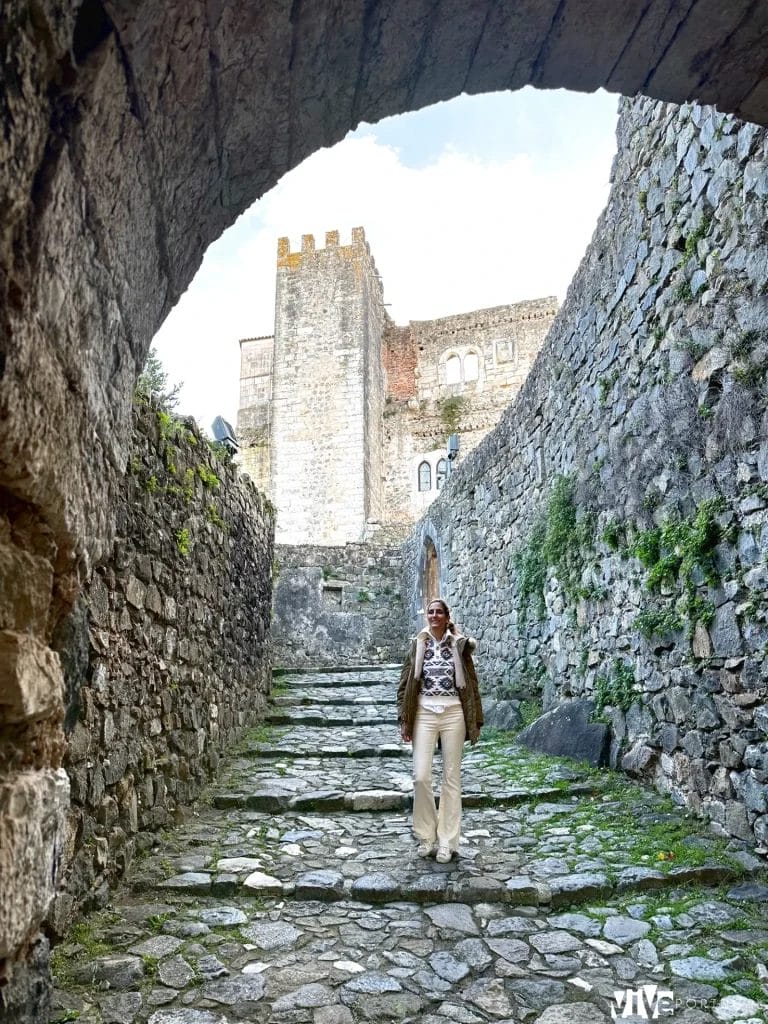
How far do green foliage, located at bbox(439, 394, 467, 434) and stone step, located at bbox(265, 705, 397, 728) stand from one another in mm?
18812

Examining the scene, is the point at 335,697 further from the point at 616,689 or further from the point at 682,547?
the point at 682,547

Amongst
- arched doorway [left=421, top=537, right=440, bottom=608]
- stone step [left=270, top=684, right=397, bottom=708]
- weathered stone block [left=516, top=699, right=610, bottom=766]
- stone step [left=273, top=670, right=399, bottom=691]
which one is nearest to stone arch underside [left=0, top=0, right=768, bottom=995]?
weathered stone block [left=516, top=699, right=610, bottom=766]

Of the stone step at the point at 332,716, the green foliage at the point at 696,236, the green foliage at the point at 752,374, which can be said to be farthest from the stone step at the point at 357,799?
the green foliage at the point at 696,236

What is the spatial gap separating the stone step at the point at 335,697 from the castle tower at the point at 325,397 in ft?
42.7

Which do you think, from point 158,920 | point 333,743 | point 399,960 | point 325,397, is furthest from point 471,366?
point 399,960

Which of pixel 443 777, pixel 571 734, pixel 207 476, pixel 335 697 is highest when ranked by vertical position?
pixel 207 476

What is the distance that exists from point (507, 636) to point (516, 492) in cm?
169

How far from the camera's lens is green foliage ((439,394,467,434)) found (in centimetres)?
2623

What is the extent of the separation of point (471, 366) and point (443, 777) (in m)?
24.2

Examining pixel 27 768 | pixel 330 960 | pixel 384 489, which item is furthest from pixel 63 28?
pixel 384 489

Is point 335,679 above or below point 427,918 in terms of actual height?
above

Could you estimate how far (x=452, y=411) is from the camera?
26.4 m

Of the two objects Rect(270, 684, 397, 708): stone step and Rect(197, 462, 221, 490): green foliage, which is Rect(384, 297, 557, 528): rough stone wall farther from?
Rect(197, 462, 221, 490): green foliage

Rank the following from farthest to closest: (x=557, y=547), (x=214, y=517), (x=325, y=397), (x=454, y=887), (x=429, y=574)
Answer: (x=325, y=397) < (x=429, y=574) < (x=557, y=547) < (x=214, y=517) < (x=454, y=887)
